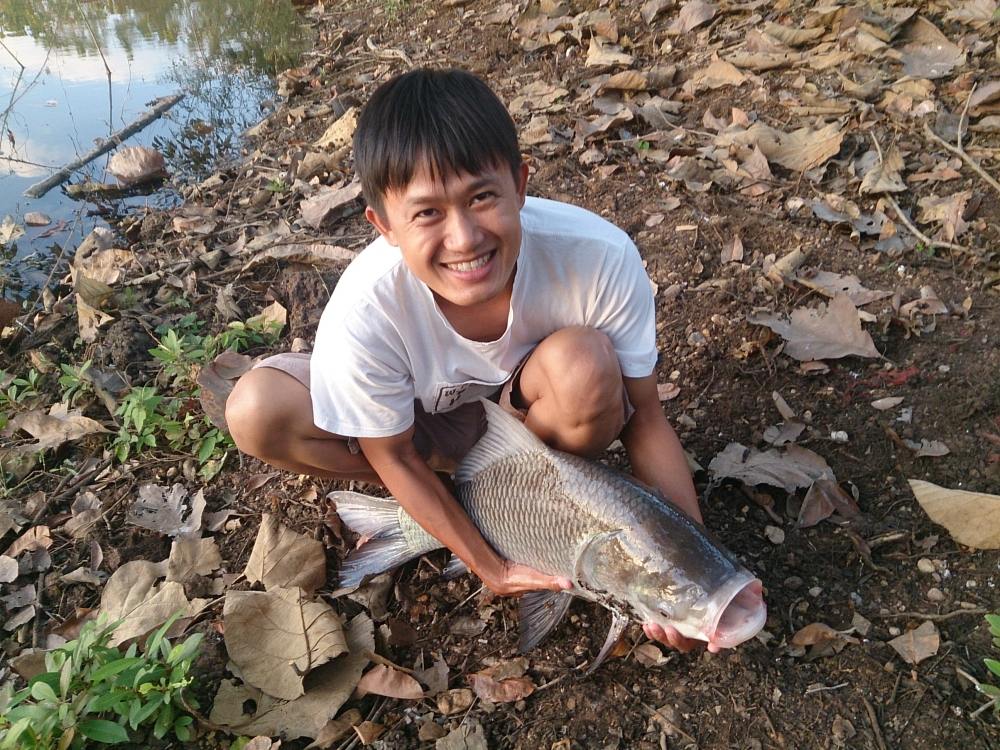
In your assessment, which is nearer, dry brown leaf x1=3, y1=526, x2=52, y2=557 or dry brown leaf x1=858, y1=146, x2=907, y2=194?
dry brown leaf x1=3, y1=526, x2=52, y2=557

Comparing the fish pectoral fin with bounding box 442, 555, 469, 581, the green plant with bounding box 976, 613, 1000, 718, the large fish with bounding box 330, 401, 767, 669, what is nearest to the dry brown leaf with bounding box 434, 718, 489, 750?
the large fish with bounding box 330, 401, 767, 669

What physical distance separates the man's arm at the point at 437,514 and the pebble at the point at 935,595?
1111 mm

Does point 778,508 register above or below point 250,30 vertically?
below

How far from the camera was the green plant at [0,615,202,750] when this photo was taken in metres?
1.63

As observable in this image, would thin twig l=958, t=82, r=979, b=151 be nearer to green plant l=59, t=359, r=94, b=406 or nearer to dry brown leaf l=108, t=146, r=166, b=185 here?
green plant l=59, t=359, r=94, b=406

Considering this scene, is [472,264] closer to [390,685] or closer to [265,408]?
[265,408]

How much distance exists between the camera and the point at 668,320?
303 centimetres

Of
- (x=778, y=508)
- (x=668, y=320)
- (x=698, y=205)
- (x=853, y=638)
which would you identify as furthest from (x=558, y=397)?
(x=698, y=205)

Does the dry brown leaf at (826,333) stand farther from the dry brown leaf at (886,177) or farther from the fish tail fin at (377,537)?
the fish tail fin at (377,537)

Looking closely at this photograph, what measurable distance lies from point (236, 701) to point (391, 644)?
46cm

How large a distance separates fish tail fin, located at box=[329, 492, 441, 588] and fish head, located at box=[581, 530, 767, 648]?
2.45ft

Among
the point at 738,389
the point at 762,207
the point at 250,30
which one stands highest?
the point at 250,30

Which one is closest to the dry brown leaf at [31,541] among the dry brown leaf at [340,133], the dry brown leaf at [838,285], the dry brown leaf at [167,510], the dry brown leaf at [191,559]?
the dry brown leaf at [167,510]

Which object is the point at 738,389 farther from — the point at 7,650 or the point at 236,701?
the point at 7,650
